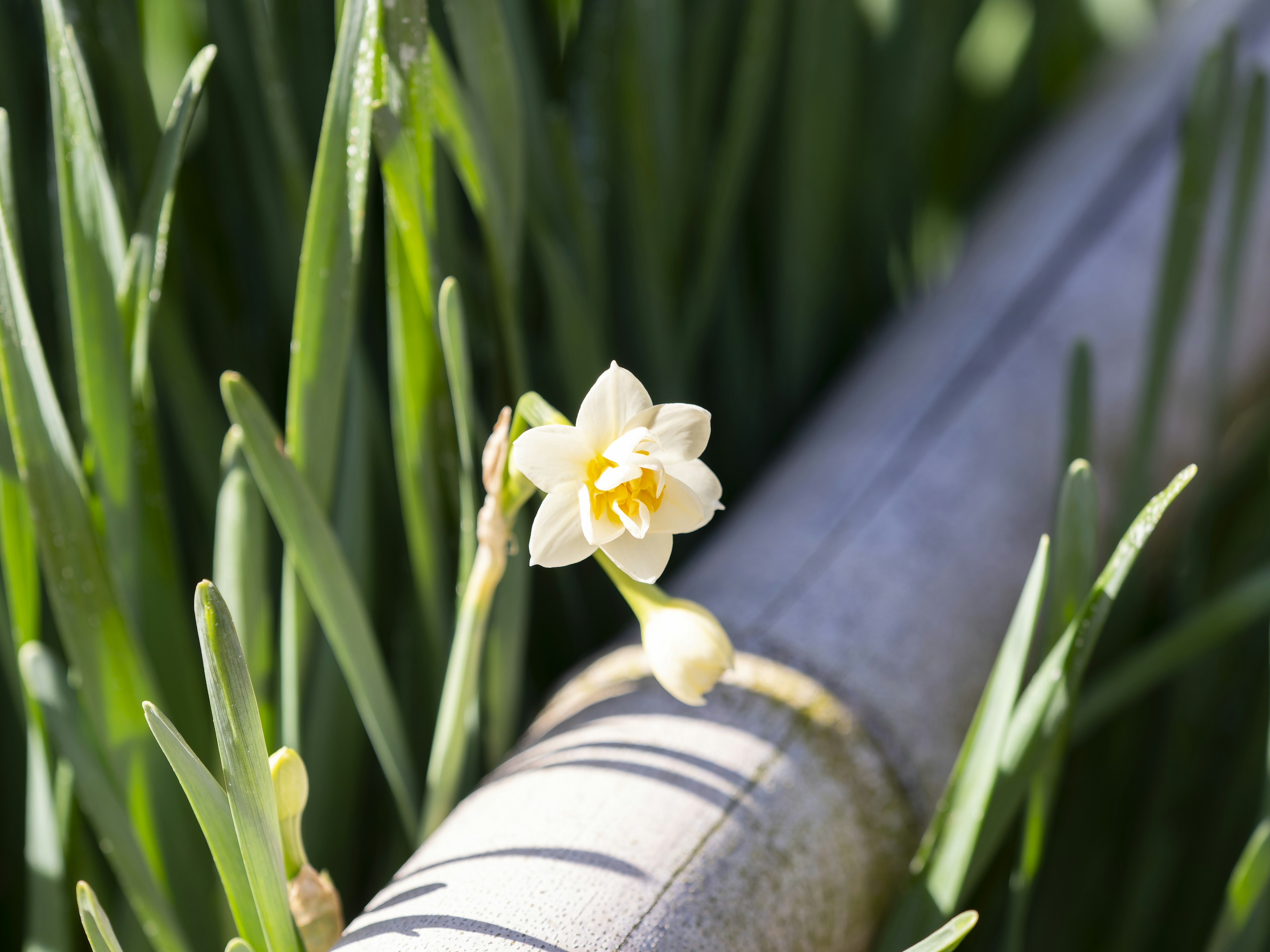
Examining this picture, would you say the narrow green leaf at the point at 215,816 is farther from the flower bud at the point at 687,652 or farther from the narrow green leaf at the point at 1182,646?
the narrow green leaf at the point at 1182,646

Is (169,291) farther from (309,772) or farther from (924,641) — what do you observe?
(924,641)

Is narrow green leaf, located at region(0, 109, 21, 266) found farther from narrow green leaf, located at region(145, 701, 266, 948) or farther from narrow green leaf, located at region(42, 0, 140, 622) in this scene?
narrow green leaf, located at region(145, 701, 266, 948)

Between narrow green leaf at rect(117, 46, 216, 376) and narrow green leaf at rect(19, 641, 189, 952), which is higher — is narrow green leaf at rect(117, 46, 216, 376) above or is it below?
above

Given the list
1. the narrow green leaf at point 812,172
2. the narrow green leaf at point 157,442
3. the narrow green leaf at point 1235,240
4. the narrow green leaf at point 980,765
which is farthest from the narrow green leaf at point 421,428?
the narrow green leaf at point 1235,240

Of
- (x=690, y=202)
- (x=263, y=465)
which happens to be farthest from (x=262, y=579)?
(x=690, y=202)

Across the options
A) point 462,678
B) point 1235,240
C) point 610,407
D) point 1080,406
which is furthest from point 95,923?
point 1235,240

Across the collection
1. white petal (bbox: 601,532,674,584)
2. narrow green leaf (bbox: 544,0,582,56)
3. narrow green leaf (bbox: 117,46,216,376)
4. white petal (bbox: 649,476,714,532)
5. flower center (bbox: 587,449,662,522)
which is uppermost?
narrow green leaf (bbox: 544,0,582,56)

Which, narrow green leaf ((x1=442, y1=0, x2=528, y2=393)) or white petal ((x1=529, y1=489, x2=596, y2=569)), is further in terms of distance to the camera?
narrow green leaf ((x1=442, y1=0, x2=528, y2=393))

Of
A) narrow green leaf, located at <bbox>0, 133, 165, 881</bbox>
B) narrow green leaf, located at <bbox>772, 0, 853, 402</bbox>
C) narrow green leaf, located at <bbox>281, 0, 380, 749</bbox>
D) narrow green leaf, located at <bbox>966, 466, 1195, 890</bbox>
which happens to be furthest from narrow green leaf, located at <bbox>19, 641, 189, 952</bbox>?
narrow green leaf, located at <bbox>772, 0, 853, 402</bbox>
